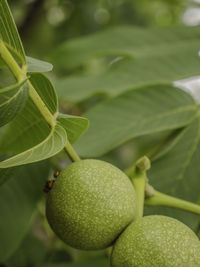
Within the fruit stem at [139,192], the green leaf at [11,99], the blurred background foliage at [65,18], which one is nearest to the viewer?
the green leaf at [11,99]

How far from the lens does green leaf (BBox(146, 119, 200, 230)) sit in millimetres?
1080

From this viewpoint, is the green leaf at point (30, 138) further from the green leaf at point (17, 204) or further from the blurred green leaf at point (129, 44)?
the blurred green leaf at point (129, 44)

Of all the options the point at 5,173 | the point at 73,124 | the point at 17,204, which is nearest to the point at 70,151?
the point at 73,124

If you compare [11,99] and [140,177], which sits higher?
[11,99]

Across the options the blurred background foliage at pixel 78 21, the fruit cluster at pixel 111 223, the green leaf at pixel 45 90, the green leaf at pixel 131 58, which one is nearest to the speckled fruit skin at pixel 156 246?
the fruit cluster at pixel 111 223

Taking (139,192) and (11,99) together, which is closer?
(11,99)

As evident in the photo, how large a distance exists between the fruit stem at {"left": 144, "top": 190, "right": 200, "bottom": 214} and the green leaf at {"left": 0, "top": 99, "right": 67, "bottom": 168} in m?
0.28

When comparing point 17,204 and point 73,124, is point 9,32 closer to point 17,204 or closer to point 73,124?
point 73,124

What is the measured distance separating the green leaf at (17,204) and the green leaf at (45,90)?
1.13 ft

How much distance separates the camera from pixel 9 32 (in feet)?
2.53

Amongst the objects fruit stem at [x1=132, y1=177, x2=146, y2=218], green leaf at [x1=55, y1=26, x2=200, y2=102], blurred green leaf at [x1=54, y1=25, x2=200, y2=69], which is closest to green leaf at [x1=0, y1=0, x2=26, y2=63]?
fruit stem at [x1=132, y1=177, x2=146, y2=218]

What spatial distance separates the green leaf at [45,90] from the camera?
31.7 inches

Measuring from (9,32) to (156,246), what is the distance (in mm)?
498

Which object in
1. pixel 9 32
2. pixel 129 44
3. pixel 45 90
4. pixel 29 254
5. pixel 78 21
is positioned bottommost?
pixel 29 254
